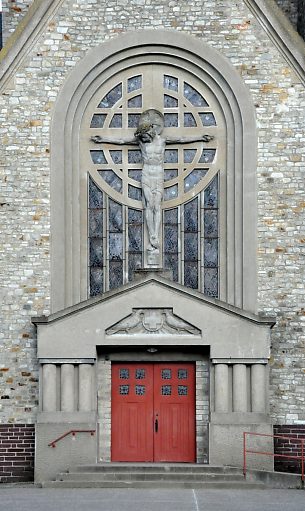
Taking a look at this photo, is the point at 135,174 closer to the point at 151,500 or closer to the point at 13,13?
the point at 13,13

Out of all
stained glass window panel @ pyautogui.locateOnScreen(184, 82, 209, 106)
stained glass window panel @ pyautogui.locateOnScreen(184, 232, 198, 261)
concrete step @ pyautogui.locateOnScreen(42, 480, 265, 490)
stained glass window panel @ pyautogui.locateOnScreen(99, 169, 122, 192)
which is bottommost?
concrete step @ pyautogui.locateOnScreen(42, 480, 265, 490)

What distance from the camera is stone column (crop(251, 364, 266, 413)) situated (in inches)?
946

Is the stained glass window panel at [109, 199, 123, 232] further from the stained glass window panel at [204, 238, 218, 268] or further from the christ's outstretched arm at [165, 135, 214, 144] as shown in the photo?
the stained glass window panel at [204, 238, 218, 268]

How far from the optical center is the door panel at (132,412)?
24703 millimetres

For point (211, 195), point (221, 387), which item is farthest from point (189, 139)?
point (221, 387)

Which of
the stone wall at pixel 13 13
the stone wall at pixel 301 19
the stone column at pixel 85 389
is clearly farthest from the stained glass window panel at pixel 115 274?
the stone wall at pixel 301 19

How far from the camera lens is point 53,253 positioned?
82.4ft

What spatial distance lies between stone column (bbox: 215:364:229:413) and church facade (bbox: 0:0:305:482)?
0.03m

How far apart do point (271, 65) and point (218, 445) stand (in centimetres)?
793

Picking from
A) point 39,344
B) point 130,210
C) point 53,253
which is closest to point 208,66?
point 130,210

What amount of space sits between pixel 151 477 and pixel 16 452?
127 inches

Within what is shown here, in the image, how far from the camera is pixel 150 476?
23078mm

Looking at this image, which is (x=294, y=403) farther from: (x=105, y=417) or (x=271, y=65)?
(x=271, y=65)

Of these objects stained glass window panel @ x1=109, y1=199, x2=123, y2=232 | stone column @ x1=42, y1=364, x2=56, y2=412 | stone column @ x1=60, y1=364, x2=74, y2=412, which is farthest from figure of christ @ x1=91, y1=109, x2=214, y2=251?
stone column @ x1=42, y1=364, x2=56, y2=412
